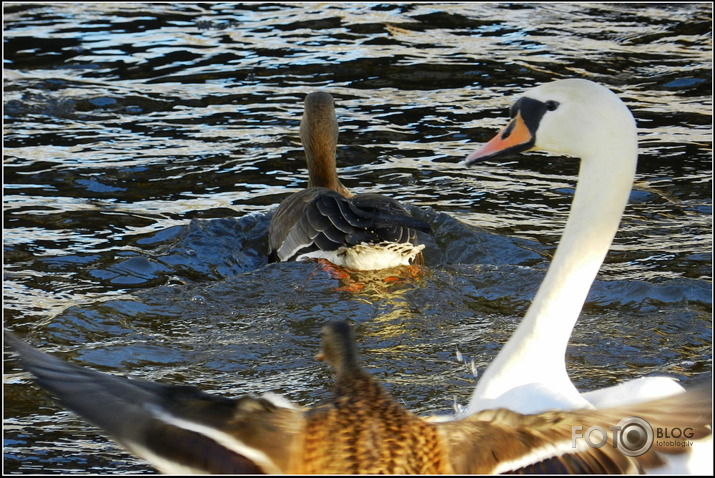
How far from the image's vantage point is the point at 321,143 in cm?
996

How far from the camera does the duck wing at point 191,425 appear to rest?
Answer: 357cm

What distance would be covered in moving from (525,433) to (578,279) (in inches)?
61.7

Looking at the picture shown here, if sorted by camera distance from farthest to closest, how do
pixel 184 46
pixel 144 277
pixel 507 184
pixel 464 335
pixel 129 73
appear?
pixel 184 46 → pixel 129 73 → pixel 507 184 → pixel 144 277 → pixel 464 335

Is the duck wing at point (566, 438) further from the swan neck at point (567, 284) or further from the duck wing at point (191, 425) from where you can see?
the swan neck at point (567, 284)

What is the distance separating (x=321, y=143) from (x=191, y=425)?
656 cm

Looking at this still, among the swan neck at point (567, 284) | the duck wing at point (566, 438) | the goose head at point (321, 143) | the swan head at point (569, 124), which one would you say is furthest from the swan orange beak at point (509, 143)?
the goose head at point (321, 143)

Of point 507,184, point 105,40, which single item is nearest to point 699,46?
point 507,184

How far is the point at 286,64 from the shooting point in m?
13.7

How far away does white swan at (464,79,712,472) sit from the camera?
4.93 meters

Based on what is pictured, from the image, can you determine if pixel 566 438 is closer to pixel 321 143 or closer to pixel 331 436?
pixel 331 436

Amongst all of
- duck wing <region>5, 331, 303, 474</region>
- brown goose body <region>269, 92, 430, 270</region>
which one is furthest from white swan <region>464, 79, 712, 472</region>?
brown goose body <region>269, 92, 430, 270</region>

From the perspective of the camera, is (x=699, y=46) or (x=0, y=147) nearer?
(x=0, y=147)

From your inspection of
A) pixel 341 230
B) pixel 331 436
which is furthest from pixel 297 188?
pixel 331 436

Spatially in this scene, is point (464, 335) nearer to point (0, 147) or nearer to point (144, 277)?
point (144, 277)
